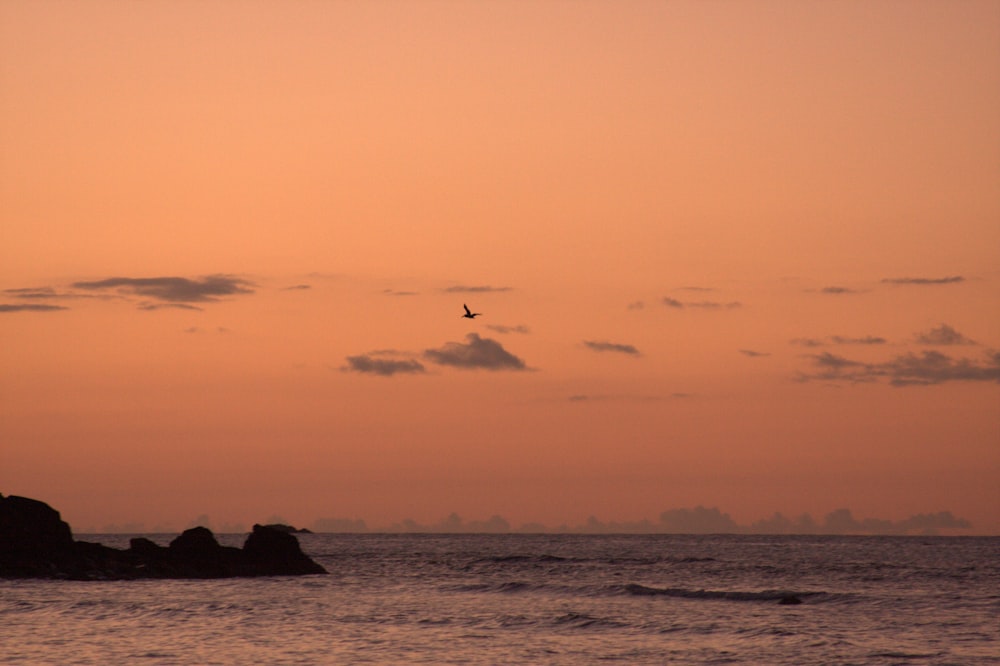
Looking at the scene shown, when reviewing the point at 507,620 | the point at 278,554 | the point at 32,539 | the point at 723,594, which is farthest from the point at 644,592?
the point at 32,539

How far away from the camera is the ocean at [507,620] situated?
42094 mm

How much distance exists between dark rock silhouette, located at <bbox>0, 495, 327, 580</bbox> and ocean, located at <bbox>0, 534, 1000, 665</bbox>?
345cm

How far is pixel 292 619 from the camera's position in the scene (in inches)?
2080

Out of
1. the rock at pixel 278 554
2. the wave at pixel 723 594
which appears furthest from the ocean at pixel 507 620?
the rock at pixel 278 554

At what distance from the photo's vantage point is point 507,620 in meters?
54.6

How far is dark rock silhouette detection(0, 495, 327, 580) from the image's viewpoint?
77562 mm

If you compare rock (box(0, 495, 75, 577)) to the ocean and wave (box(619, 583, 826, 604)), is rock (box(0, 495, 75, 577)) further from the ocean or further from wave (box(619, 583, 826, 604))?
wave (box(619, 583, 826, 604))

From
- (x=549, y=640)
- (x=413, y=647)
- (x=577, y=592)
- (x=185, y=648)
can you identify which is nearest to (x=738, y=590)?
(x=577, y=592)

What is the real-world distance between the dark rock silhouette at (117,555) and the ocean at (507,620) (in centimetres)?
345

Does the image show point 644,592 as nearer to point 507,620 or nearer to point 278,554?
point 507,620

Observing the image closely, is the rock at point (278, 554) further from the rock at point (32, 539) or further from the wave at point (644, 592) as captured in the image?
the wave at point (644, 592)

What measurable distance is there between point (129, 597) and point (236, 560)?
22370 mm

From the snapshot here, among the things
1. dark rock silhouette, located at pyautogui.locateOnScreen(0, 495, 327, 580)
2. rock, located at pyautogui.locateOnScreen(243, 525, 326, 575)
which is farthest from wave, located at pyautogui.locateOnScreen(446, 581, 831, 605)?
dark rock silhouette, located at pyautogui.locateOnScreen(0, 495, 327, 580)

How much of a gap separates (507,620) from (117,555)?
38.1m
